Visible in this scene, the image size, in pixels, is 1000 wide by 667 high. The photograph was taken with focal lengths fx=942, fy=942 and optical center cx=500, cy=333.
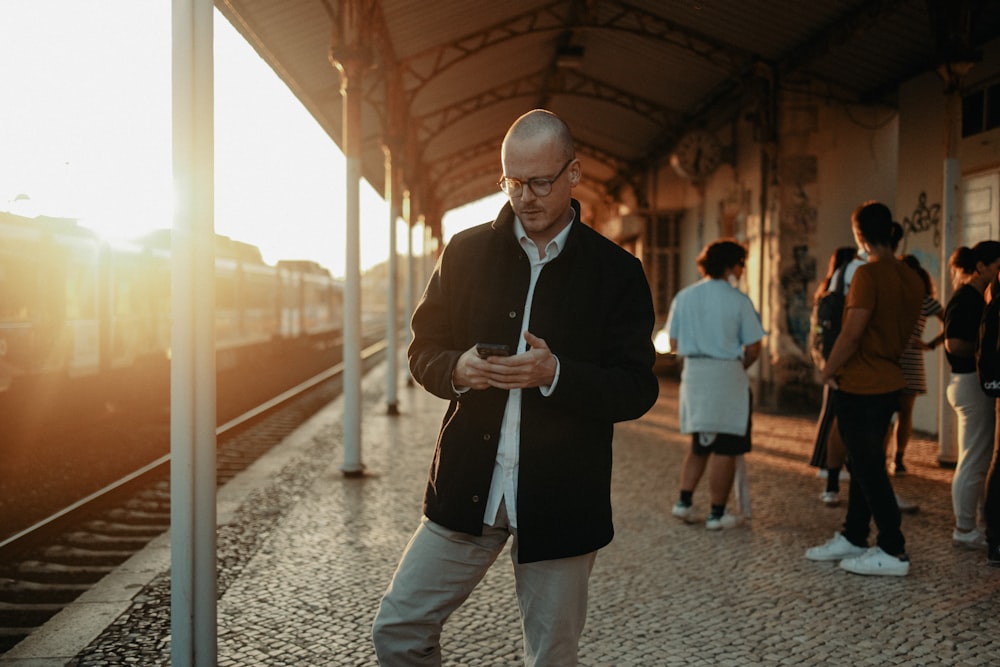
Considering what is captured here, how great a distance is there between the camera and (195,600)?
301 centimetres

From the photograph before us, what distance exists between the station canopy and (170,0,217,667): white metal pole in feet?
17.0

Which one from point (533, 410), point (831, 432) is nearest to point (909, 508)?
point (831, 432)

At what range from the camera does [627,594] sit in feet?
15.3

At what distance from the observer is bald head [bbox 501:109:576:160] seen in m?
2.27

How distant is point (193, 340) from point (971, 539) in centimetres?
461

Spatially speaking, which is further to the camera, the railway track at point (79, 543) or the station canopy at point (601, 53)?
the station canopy at point (601, 53)

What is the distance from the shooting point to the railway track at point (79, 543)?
5.04 m

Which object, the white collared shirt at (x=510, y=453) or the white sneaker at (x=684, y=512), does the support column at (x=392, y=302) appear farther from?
the white collared shirt at (x=510, y=453)

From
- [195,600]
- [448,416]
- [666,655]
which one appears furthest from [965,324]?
[195,600]

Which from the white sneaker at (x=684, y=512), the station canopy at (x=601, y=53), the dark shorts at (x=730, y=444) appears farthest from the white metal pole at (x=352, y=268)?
the dark shorts at (x=730, y=444)

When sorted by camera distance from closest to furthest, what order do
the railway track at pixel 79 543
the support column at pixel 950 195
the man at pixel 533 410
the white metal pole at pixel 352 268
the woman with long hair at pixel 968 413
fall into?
1. the man at pixel 533 410
2. the railway track at pixel 79 543
3. the woman with long hair at pixel 968 413
4. the white metal pole at pixel 352 268
5. the support column at pixel 950 195

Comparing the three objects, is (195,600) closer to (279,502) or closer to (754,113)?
(279,502)

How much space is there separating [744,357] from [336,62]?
4314mm

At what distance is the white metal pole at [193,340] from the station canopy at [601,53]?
517 centimetres
